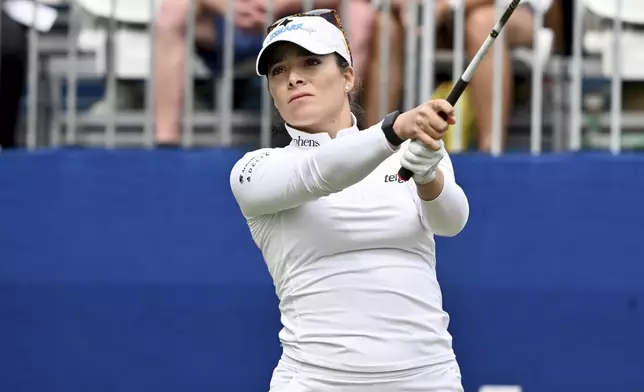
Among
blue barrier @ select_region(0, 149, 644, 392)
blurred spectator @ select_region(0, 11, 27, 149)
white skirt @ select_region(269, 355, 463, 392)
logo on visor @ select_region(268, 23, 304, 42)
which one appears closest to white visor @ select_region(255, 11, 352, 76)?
logo on visor @ select_region(268, 23, 304, 42)

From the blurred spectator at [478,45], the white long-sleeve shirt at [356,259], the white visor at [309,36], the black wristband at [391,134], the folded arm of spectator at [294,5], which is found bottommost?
the white long-sleeve shirt at [356,259]

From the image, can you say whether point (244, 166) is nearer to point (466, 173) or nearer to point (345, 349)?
point (345, 349)

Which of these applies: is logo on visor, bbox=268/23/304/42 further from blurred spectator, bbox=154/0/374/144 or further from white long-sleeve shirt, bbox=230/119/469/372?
blurred spectator, bbox=154/0/374/144

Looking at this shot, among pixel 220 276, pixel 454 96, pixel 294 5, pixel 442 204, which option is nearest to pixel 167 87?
pixel 294 5

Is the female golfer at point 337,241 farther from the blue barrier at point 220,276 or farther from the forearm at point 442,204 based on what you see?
the blue barrier at point 220,276

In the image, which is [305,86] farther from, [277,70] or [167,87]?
[167,87]

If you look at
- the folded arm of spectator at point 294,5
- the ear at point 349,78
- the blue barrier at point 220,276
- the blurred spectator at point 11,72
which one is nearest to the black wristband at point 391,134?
the ear at point 349,78

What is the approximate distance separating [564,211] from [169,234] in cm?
129

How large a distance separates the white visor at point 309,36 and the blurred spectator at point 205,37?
62.1 inches

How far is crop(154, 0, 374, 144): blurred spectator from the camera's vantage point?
4.49 meters

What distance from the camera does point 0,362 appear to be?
4.52 meters

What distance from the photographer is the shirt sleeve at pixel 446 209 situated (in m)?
2.68

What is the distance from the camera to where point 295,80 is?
2803 millimetres

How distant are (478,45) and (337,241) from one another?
1902 millimetres
